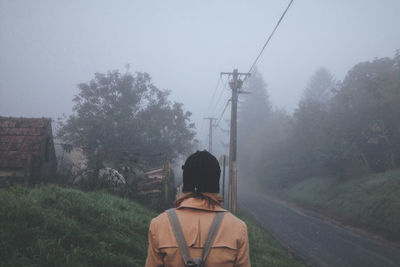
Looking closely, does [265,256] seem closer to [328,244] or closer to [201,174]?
[328,244]

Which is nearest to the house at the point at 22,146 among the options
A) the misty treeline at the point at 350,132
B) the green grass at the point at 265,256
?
the green grass at the point at 265,256

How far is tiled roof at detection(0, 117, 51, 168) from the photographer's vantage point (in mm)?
12961

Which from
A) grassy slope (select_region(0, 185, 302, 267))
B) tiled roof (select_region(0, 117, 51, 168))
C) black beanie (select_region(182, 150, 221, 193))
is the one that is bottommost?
grassy slope (select_region(0, 185, 302, 267))

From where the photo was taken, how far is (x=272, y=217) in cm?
1786

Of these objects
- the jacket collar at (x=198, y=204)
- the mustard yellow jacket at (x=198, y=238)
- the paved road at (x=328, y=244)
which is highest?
the jacket collar at (x=198, y=204)

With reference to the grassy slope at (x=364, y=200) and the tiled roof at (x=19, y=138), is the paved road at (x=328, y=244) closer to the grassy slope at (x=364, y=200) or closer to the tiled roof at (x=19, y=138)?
the grassy slope at (x=364, y=200)

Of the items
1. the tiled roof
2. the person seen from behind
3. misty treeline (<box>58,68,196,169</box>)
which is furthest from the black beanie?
misty treeline (<box>58,68,196,169</box>)

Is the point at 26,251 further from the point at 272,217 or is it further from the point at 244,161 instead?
the point at 244,161

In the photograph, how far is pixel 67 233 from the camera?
5672mm

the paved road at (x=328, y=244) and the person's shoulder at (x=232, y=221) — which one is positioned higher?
the person's shoulder at (x=232, y=221)

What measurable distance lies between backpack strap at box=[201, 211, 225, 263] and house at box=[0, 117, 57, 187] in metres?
10.3

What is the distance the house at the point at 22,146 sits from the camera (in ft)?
41.4

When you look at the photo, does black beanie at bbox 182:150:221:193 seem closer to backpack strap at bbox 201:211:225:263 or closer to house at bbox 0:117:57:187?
backpack strap at bbox 201:211:225:263

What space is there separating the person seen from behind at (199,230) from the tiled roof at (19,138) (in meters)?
12.3
